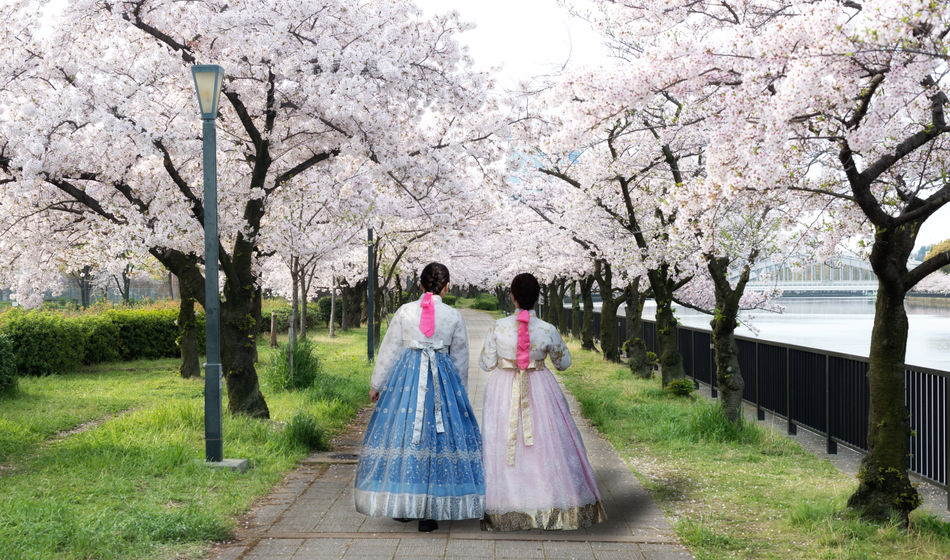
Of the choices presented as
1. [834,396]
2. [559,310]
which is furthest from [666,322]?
[559,310]

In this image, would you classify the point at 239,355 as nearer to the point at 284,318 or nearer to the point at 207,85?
the point at 207,85

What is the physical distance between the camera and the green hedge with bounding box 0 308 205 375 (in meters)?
15.1

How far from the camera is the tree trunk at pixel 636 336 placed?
1750 centimetres

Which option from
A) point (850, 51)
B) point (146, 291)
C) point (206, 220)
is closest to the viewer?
point (850, 51)

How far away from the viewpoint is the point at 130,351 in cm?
1916

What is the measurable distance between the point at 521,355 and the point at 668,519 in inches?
62.0

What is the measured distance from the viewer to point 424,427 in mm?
5344

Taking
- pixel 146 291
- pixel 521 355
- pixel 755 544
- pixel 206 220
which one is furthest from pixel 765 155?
pixel 146 291

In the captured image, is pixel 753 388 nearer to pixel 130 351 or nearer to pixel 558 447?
pixel 558 447

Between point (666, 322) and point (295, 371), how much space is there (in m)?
6.15

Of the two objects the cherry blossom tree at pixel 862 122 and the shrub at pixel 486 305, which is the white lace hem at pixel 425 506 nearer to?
the cherry blossom tree at pixel 862 122

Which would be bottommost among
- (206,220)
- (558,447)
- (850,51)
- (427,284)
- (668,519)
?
(668,519)

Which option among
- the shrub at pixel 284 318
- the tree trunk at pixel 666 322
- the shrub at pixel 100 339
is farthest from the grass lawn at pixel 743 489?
the shrub at pixel 284 318

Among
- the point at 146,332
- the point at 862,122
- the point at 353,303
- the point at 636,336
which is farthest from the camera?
the point at 353,303
